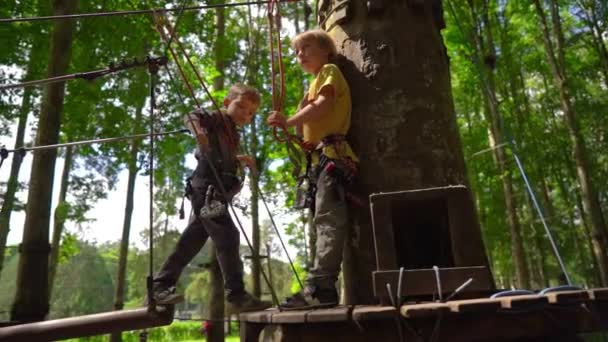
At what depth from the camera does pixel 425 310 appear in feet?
5.61

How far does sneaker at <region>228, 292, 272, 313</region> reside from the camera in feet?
9.44

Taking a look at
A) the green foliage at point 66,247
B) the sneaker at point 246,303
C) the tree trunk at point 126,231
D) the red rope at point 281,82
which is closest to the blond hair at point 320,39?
the red rope at point 281,82

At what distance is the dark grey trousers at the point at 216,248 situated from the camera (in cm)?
300

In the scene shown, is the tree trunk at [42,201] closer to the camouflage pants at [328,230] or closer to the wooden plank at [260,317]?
the wooden plank at [260,317]

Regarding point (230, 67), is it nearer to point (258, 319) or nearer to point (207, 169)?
point (207, 169)

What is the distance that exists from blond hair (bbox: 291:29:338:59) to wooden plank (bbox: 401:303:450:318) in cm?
180

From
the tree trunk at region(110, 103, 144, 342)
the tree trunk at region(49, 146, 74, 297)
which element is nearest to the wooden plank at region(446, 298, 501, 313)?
the tree trunk at region(110, 103, 144, 342)

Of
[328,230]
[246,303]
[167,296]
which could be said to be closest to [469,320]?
[328,230]

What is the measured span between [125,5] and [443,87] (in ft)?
25.7

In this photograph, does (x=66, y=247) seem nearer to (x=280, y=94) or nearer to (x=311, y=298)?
(x=280, y=94)

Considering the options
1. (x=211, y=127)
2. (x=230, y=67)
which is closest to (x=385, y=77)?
(x=211, y=127)

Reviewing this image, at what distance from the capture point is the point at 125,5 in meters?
9.05

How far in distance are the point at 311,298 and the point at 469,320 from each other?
0.82 metres

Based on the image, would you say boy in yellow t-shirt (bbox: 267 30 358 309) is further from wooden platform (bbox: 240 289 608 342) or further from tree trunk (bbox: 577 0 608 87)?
tree trunk (bbox: 577 0 608 87)
